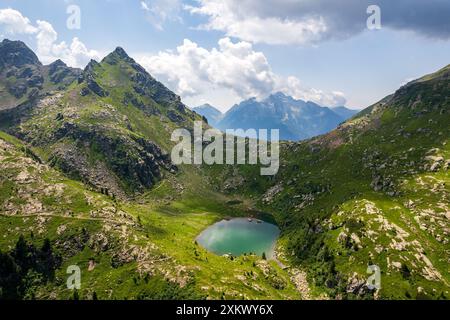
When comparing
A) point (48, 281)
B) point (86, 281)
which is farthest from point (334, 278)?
point (48, 281)

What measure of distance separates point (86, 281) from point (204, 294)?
2394 inches

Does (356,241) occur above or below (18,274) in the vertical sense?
above

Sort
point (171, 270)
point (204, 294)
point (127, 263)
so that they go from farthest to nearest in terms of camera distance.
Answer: point (127, 263) → point (171, 270) → point (204, 294)

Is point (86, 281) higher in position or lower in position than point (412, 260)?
lower

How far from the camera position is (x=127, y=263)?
180875 millimetres
